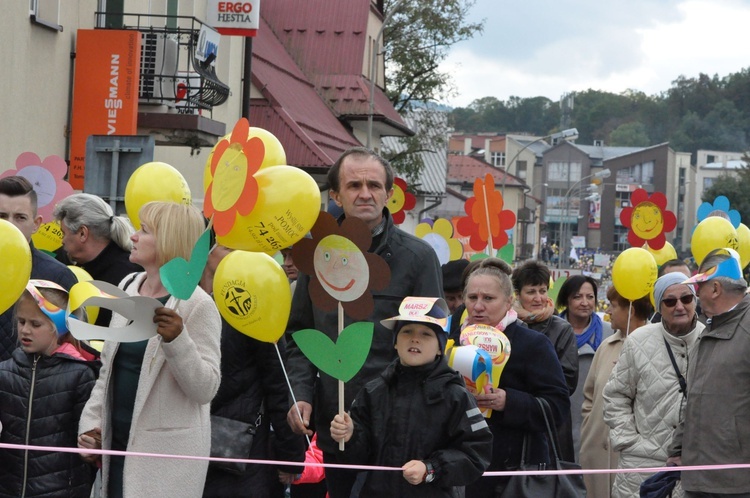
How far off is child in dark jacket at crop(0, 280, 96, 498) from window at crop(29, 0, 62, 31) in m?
9.62

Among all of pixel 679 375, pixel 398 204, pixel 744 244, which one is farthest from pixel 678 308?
pixel 398 204

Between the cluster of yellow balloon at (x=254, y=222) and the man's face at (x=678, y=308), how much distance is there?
261 centimetres

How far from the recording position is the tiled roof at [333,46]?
3644cm

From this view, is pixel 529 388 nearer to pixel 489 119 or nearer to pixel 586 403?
pixel 586 403

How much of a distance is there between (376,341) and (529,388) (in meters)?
1.08

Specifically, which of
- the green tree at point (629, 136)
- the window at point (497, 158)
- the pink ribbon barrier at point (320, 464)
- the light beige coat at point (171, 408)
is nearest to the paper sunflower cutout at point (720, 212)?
the pink ribbon barrier at point (320, 464)

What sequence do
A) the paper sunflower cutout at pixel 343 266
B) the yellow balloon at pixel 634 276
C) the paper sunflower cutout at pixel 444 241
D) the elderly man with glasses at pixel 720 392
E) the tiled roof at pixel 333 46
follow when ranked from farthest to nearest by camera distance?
the tiled roof at pixel 333 46, the paper sunflower cutout at pixel 444 241, the yellow balloon at pixel 634 276, the elderly man with glasses at pixel 720 392, the paper sunflower cutout at pixel 343 266

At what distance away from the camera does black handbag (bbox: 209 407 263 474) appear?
5.79m

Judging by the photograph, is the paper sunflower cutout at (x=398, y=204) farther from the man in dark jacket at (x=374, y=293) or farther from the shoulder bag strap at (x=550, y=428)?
the man in dark jacket at (x=374, y=293)

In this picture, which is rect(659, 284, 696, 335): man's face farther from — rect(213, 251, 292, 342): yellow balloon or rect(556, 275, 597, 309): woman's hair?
rect(213, 251, 292, 342): yellow balloon

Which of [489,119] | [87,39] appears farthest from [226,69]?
[489,119]

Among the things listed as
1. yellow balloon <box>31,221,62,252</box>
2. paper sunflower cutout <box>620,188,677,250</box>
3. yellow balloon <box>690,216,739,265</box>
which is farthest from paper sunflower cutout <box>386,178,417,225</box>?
yellow balloon <box>31,221,62,252</box>

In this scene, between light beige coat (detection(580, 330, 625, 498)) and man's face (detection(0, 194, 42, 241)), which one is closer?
man's face (detection(0, 194, 42, 241))

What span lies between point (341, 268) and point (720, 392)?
2.55 metres
